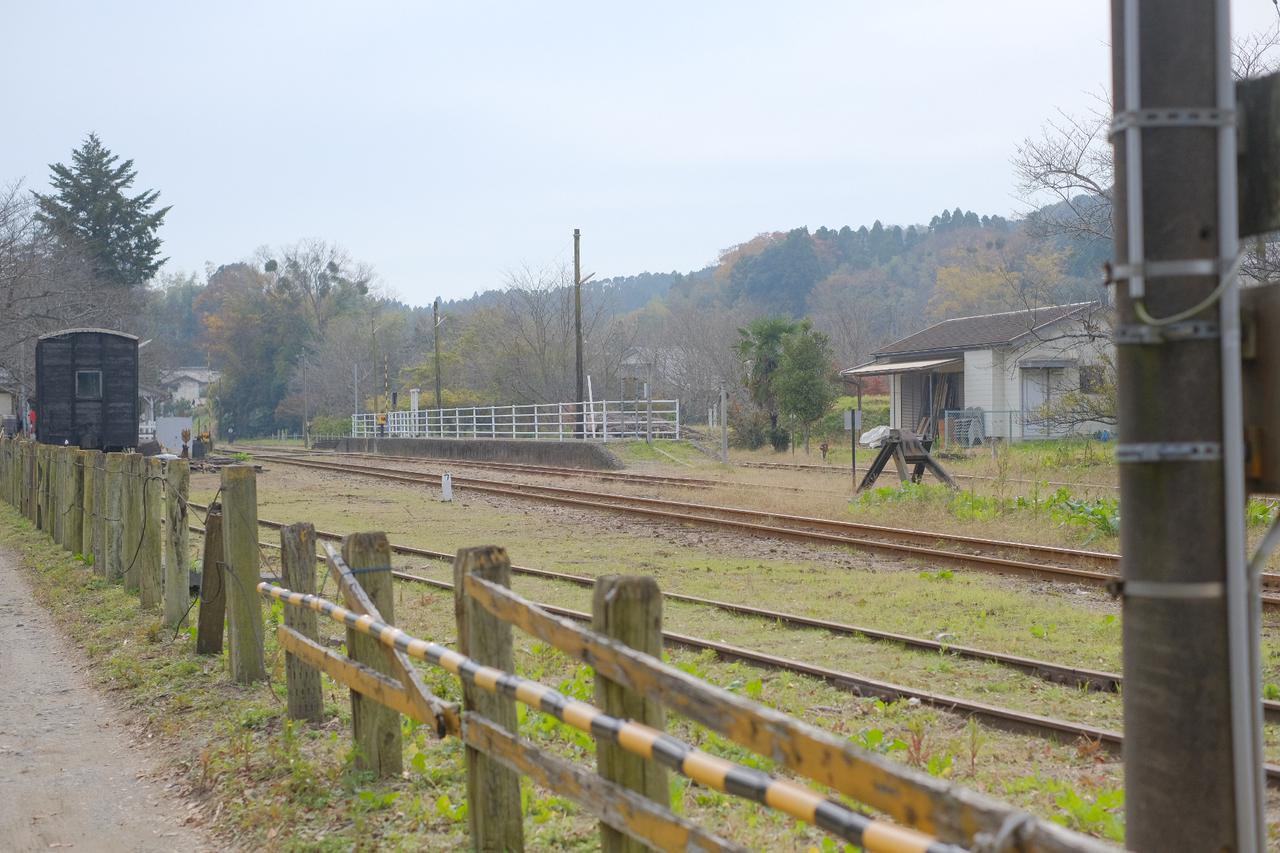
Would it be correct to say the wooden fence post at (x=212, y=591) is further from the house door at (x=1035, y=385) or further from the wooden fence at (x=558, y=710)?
the house door at (x=1035, y=385)

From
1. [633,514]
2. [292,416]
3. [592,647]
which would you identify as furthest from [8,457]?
[292,416]

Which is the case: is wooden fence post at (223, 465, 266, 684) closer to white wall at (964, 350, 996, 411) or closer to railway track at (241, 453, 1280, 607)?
railway track at (241, 453, 1280, 607)

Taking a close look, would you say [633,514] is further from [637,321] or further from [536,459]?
[637,321]

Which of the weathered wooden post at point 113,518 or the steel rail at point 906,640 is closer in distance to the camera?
the steel rail at point 906,640

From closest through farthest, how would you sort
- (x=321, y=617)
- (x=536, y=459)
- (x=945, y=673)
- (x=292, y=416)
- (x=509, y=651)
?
(x=509, y=651)
(x=945, y=673)
(x=321, y=617)
(x=536, y=459)
(x=292, y=416)

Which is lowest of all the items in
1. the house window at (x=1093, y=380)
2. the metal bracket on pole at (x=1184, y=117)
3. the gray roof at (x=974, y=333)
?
the metal bracket on pole at (x=1184, y=117)

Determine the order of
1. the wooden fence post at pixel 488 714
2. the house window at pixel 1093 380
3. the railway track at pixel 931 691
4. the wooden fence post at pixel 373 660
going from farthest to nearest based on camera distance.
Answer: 1. the house window at pixel 1093 380
2. the railway track at pixel 931 691
3. the wooden fence post at pixel 373 660
4. the wooden fence post at pixel 488 714

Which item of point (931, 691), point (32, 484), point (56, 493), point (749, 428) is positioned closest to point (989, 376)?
point (749, 428)

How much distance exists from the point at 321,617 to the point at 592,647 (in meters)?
6.93

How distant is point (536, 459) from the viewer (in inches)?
1451

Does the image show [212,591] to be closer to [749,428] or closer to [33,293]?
[749,428]

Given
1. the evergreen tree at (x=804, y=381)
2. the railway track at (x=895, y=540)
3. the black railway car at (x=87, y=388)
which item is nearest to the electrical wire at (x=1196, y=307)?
the railway track at (x=895, y=540)

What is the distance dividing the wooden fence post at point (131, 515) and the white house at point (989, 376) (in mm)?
28402

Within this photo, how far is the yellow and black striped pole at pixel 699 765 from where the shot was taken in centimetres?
238
